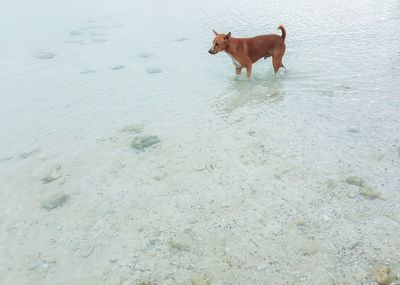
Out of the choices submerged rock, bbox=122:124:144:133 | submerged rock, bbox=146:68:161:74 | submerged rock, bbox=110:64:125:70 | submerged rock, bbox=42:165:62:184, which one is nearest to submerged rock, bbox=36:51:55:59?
submerged rock, bbox=110:64:125:70

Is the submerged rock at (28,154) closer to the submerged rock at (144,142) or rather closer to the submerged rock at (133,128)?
the submerged rock at (133,128)

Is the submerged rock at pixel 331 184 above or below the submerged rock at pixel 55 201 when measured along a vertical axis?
above

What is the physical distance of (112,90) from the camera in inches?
361

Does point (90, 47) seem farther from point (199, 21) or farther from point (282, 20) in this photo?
point (282, 20)

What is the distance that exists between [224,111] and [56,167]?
347 cm

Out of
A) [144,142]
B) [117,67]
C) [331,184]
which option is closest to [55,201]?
[144,142]

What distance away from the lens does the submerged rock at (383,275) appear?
12.5ft

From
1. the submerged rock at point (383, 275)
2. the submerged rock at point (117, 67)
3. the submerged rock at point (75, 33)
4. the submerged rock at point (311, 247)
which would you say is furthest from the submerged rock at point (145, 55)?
the submerged rock at point (383, 275)

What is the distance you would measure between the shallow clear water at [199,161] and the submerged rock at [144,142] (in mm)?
45

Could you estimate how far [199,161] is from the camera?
6.14m

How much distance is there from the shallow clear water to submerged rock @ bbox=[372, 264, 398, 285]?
116 mm

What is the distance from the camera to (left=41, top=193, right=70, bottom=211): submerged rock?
17.6 feet

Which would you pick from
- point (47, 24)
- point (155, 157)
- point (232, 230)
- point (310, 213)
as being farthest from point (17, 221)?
point (47, 24)

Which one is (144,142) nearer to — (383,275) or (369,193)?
(369,193)
